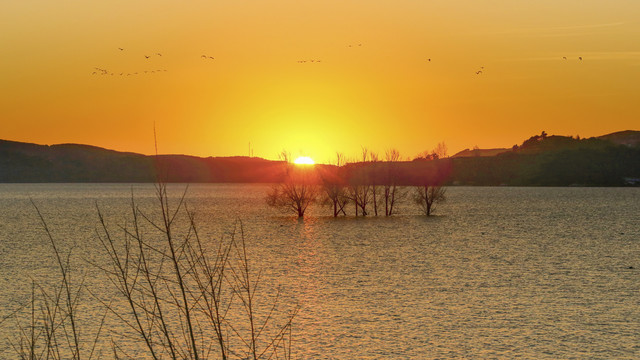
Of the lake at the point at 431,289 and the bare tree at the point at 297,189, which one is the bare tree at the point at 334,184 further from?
the lake at the point at 431,289

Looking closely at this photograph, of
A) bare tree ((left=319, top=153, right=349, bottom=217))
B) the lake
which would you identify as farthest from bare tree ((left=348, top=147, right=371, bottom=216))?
the lake

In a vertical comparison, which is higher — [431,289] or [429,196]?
[429,196]

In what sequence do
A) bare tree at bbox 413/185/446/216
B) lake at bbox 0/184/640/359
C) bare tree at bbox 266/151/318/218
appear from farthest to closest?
bare tree at bbox 413/185/446/216
bare tree at bbox 266/151/318/218
lake at bbox 0/184/640/359

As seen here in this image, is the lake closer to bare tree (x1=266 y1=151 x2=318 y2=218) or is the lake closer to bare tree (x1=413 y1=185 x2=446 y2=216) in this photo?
bare tree (x1=266 y1=151 x2=318 y2=218)

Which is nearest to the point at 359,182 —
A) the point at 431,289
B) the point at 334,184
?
the point at 334,184

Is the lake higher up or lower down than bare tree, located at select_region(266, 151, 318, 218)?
lower down

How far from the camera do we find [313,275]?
22281mm

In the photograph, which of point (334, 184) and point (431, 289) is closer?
point (431, 289)

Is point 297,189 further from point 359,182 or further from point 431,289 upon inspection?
point 431,289

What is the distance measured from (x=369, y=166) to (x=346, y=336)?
45.4 m

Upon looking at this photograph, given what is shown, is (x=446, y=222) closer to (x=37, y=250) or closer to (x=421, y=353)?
(x=37, y=250)

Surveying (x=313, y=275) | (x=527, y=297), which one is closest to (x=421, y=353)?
(x=527, y=297)

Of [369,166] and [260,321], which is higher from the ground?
[369,166]

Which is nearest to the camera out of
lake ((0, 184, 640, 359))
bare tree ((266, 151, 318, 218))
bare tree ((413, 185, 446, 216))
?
lake ((0, 184, 640, 359))
